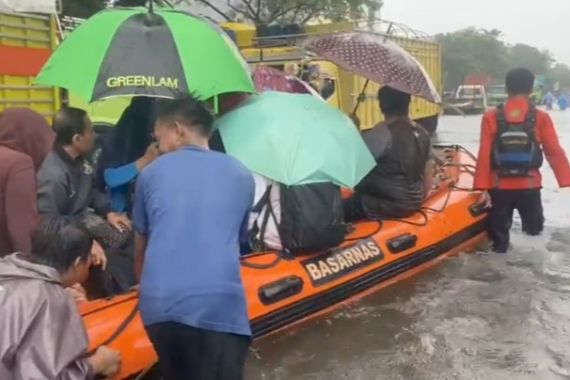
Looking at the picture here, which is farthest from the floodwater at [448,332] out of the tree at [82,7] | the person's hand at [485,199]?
the tree at [82,7]

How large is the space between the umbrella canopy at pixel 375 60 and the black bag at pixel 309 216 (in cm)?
112

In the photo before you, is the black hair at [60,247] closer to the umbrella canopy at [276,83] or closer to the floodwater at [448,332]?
the floodwater at [448,332]

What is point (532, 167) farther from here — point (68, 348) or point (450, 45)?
point (450, 45)

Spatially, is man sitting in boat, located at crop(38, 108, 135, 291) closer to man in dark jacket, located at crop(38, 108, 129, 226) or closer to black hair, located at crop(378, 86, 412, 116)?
man in dark jacket, located at crop(38, 108, 129, 226)

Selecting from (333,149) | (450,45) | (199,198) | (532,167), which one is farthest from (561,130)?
(450,45)

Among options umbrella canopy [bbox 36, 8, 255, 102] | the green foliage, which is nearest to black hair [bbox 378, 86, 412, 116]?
umbrella canopy [bbox 36, 8, 255, 102]

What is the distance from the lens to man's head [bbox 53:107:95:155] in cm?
448

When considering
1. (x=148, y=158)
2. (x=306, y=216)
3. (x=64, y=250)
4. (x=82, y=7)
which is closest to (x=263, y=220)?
(x=306, y=216)

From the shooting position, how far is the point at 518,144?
6.77m

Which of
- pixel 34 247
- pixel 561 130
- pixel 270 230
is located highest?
pixel 34 247

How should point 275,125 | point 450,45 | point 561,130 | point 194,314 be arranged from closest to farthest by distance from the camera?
point 194,314 < point 275,125 < point 561,130 < point 450,45

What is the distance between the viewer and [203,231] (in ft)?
9.73

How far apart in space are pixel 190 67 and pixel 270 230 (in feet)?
4.24

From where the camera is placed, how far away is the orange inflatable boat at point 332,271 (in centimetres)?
397
